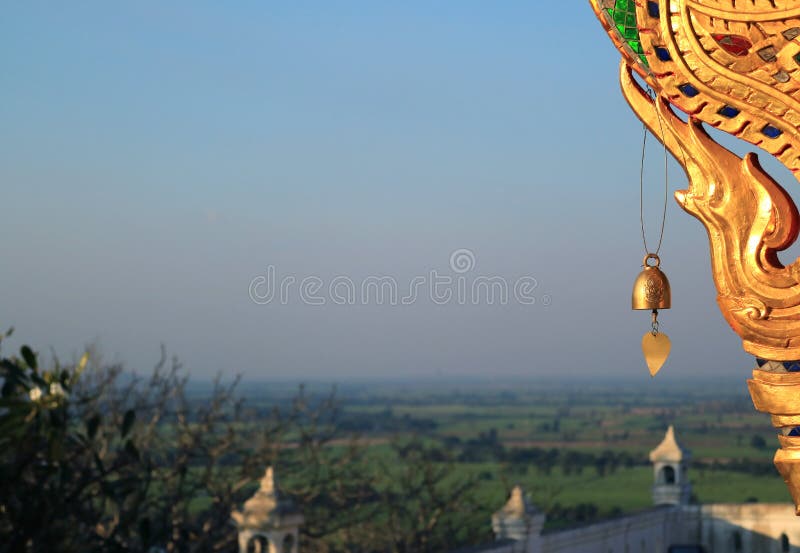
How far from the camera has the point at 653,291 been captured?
199cm

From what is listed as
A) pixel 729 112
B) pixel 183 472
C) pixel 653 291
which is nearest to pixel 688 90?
pixel 729 112

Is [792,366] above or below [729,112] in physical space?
below

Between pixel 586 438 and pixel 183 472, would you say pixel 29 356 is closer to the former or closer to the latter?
pixel 183 472

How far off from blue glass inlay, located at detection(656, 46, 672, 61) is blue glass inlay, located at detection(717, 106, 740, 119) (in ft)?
0.40

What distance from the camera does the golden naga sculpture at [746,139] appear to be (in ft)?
5.69

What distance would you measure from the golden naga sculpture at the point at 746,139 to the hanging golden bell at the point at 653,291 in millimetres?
198

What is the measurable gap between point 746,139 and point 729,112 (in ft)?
0.18

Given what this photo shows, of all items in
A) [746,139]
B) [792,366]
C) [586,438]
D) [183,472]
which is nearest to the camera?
[792,366]

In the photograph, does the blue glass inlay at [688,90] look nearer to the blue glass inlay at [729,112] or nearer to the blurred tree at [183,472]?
the blue glass inlay at [729,112]

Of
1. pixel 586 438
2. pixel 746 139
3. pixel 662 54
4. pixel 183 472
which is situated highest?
pixel 662 54

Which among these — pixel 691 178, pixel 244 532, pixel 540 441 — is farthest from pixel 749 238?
pixel 540 441

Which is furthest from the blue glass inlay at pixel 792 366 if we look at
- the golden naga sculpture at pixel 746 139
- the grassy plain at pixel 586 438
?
the grassy plain at pixel 586 438

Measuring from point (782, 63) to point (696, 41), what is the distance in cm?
14

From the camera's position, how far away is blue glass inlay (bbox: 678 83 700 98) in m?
1.83
